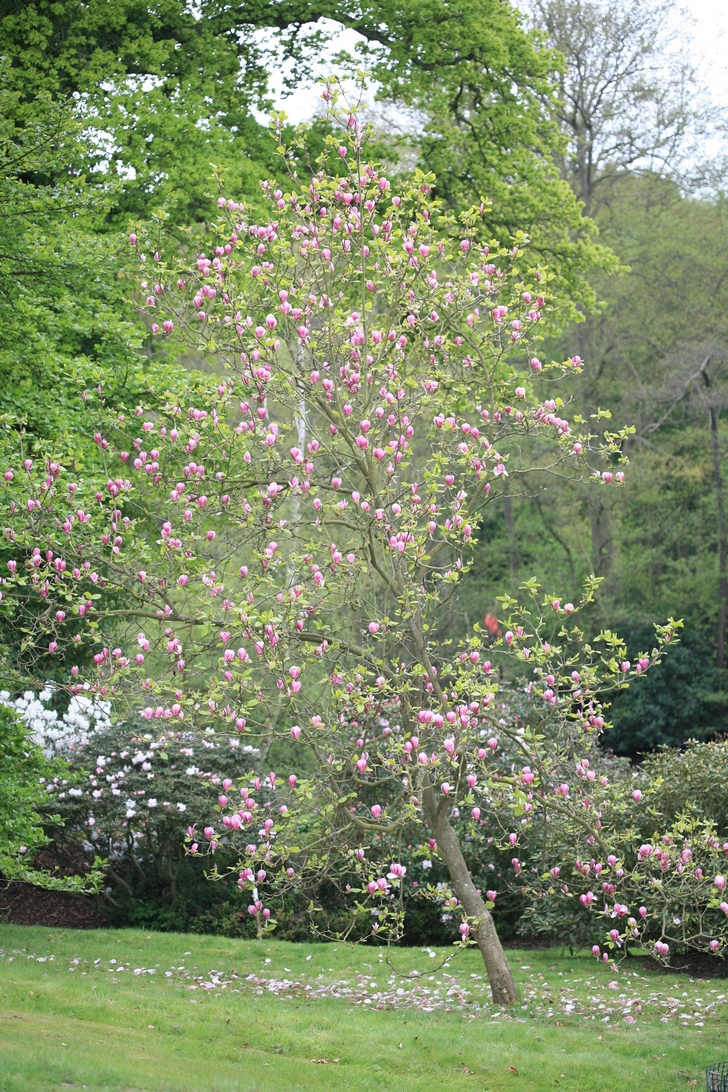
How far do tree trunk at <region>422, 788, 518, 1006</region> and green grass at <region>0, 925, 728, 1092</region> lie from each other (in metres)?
0.20

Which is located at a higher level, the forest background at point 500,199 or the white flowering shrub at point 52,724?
the forest background at point 500,199

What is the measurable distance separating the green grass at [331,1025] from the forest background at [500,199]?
2.96m

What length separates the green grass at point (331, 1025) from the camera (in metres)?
6.39

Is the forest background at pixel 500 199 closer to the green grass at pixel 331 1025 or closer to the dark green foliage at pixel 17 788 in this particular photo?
the dark green foliage at pixel 17 788

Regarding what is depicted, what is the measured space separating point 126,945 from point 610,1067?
605 cm

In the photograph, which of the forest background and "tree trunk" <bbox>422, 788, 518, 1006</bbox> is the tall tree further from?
"tree trunk" <bbox>422, 788, 518, 1006</bbox>

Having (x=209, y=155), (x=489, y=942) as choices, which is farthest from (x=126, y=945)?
(x=209, y=155)

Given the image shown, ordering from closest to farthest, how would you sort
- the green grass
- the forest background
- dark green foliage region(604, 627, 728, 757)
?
the green grass
the forest background
dark green foliage region(604, 627, 728, 757)

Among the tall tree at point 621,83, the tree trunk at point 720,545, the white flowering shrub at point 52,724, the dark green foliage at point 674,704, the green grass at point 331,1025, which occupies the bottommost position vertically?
the green grass at point 331,1025

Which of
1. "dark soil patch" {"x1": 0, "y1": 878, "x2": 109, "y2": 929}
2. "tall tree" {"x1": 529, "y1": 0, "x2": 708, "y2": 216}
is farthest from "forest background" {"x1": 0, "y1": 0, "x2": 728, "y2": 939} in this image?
"dark soil patch" {"x1": 0, "y1": 878, "x2": 109, "y2": 929}

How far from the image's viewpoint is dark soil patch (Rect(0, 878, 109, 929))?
13.4 metres

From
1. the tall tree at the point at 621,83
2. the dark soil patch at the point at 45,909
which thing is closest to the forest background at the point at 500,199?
the tall tree at the point at 621,83

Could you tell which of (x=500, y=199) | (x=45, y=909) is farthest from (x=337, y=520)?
(x=500, y=199)

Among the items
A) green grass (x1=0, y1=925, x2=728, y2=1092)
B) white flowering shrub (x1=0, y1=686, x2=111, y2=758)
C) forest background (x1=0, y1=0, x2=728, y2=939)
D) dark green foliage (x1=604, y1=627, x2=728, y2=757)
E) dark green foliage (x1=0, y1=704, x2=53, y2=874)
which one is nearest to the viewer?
green grass (x1=0, y1=925, x2=728, y2=1092)
